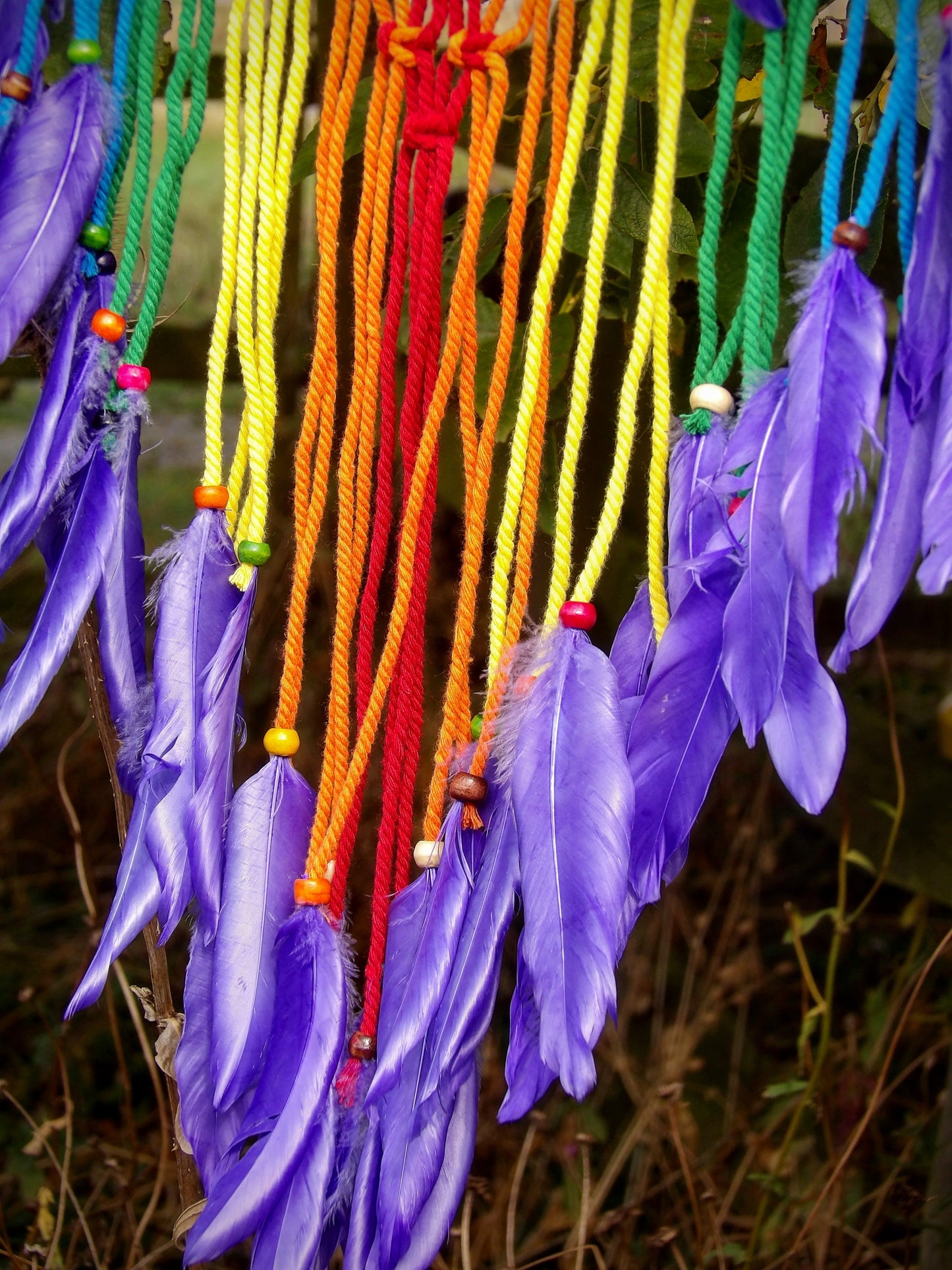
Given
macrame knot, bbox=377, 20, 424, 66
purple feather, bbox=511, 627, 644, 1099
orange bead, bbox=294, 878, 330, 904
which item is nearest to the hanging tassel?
purple feather, bbox=511, 627, 644, 1099

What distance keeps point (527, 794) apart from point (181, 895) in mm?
211

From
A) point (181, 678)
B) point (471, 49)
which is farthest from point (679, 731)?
point (471, 49)

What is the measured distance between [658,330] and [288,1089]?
48 centimetres

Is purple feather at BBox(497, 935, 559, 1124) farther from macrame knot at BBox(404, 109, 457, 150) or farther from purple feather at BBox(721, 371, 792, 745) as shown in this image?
macrame knot at BBox(404, 109, 457, 150)

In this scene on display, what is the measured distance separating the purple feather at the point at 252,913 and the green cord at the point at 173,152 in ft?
0.91

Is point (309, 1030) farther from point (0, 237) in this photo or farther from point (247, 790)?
point (0, 237)

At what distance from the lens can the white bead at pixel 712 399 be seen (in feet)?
1.85

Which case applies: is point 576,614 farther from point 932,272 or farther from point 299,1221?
point 299,1221

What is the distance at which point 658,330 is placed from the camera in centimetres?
55

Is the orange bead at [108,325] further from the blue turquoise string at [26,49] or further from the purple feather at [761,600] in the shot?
the purple feather at [761,600]

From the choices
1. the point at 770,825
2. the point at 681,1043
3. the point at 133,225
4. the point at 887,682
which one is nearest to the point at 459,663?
the point at 133,225

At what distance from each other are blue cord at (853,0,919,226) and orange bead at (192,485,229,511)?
382 millimetres

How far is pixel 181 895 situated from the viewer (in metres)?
0.58

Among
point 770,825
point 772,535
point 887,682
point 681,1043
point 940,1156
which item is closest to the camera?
point 772,535
